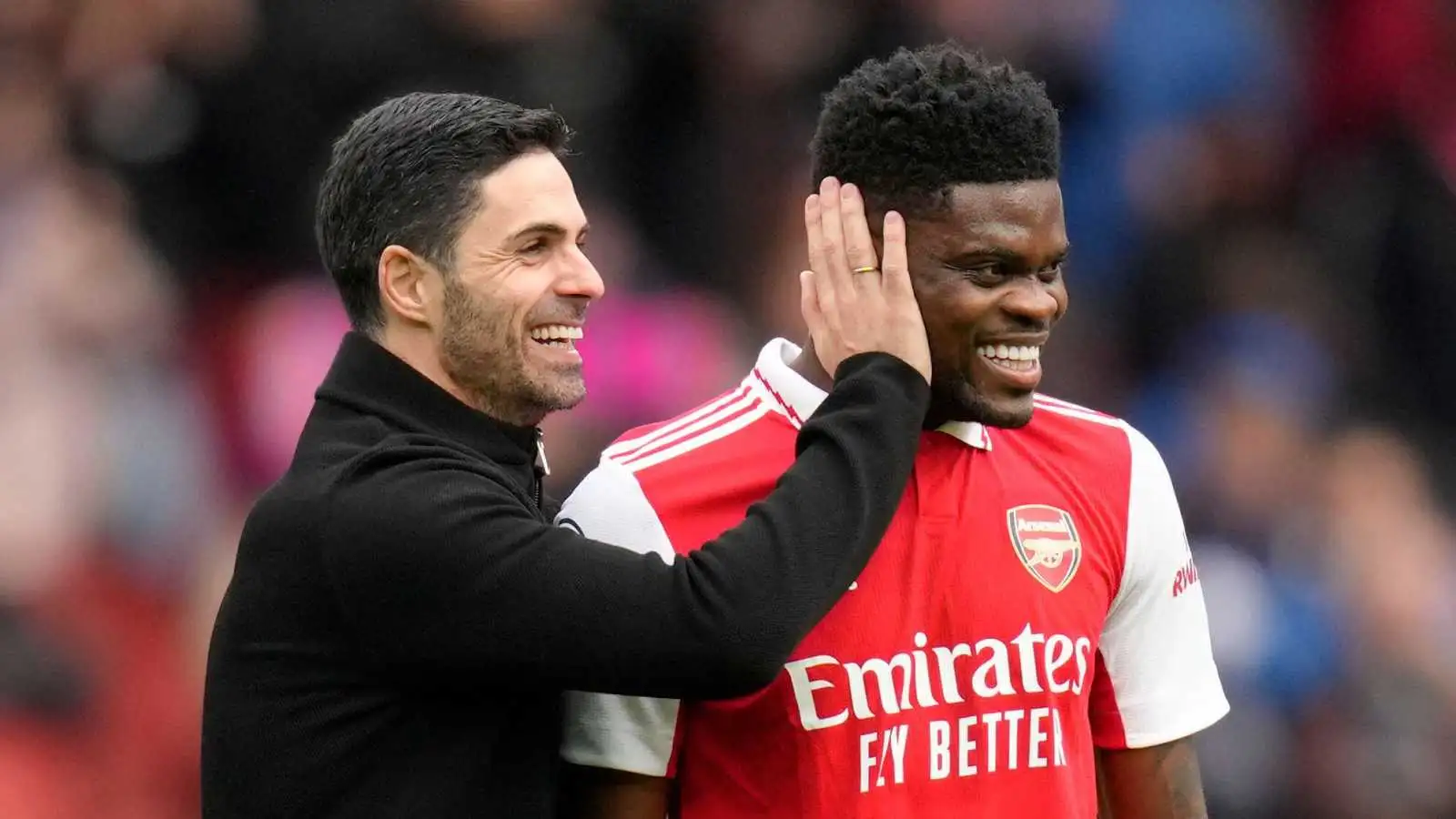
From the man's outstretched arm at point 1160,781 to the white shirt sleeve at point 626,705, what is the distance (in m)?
0.71

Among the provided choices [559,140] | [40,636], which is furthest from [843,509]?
[40,636]

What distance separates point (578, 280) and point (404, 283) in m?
0.23

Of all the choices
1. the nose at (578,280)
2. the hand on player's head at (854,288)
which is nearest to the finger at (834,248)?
the hand on player's head at (854,288)

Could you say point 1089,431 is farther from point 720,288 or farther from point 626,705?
point 720,288

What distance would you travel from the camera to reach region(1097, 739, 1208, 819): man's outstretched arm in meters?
2.51

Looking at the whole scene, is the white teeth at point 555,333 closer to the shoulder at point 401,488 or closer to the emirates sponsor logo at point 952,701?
the shoulder at point 401,488

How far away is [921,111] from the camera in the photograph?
2.26m

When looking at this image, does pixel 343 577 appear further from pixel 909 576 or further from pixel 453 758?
pixel 909 576

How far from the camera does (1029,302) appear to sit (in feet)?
7.25

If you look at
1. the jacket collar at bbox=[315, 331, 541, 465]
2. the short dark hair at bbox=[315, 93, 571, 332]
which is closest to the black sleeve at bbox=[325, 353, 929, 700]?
the jacket collar at bbox=[315, 331, 541, 465]

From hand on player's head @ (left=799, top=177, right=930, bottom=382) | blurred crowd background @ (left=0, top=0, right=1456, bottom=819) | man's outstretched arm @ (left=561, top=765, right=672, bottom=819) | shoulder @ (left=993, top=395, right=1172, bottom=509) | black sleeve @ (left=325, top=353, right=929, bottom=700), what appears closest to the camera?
black sleeve @ (left=325, top=353, right=929, bottom=700)

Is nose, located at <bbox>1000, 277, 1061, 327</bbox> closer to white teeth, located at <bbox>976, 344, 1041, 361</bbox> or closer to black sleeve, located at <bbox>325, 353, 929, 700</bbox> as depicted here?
white teeth, located at <bbox>976, 344, 1041, 361</bbox>

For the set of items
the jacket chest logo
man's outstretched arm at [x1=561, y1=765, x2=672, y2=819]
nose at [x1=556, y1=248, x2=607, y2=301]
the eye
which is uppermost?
nose at [x1=556, y1=248, x2=607, y2=301]

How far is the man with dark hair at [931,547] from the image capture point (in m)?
2.21
